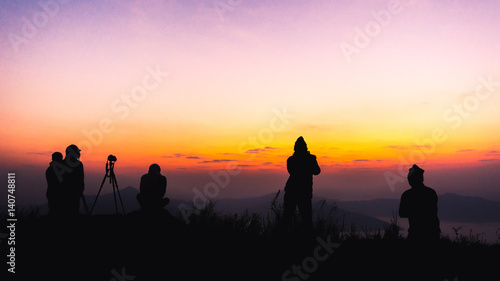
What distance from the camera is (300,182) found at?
26.4 ft

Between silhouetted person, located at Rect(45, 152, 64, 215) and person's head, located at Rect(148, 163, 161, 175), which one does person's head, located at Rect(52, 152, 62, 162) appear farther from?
person's head, located at Rect(148, 163, 161, 175)

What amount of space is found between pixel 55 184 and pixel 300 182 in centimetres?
591

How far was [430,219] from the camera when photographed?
6.02 metres

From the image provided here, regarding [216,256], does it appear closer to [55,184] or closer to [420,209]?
[420,209]

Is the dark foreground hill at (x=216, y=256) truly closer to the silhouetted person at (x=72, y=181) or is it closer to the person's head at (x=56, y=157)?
A: the silhouetted person at (x=72, y=181)

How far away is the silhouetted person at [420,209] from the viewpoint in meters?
6.03

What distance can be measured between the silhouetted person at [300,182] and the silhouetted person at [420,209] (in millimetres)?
2242

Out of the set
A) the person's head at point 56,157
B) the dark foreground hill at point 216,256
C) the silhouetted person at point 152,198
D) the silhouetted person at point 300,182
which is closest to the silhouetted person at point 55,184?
the person's head at point 56,157

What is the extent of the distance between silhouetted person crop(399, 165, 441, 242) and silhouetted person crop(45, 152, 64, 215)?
25.3 ft

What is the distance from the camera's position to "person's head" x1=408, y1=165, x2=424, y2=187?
20.0 ft

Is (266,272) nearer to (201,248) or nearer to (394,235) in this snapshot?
(201,248)

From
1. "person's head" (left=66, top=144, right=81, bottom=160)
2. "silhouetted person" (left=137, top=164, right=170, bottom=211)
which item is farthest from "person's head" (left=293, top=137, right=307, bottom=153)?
"person's head" (left=66, top=144, right=81, bottom=160)

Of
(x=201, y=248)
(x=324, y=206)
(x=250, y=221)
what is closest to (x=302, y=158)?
(x=324, y=206)

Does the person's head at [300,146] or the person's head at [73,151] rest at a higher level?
the person's head at [300,146]
